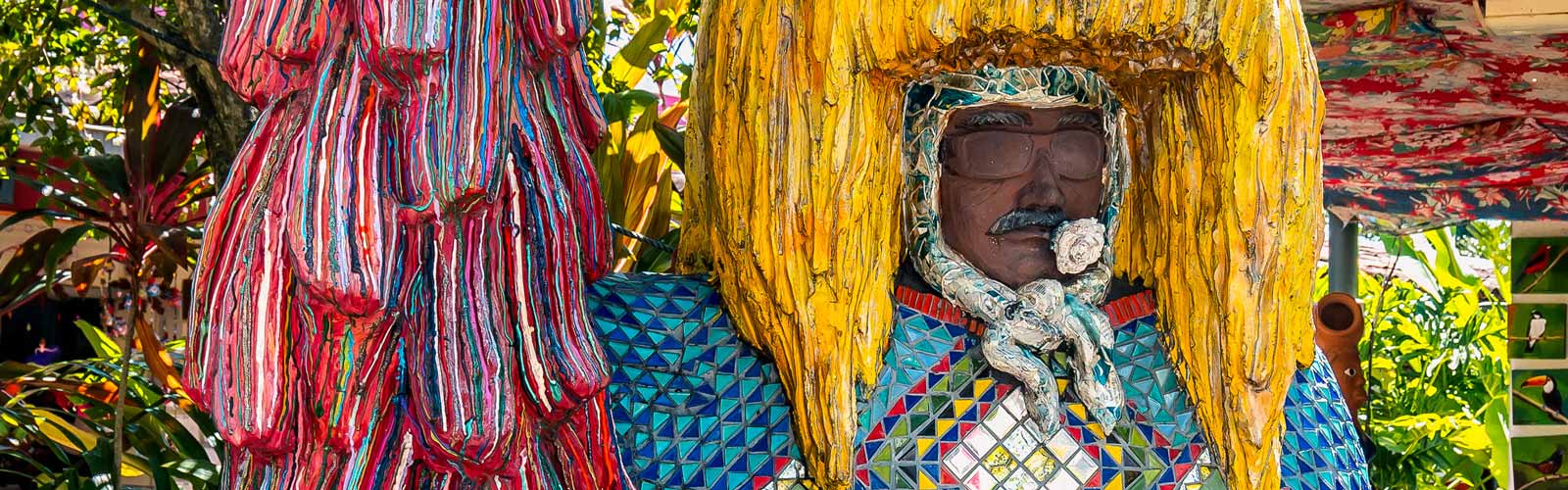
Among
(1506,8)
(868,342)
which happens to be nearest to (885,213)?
(868,342)

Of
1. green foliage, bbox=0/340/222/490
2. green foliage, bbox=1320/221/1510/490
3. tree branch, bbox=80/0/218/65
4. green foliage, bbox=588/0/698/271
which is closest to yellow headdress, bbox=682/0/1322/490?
tree branch, bbox=80/0/218/65

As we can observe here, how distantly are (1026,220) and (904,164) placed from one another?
16 cm

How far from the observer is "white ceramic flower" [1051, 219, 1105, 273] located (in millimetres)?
1815

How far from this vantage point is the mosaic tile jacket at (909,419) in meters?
1.75

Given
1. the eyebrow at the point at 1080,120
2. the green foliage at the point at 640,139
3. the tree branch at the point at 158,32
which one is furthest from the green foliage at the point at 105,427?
the eyebrow at the point at 1080,120

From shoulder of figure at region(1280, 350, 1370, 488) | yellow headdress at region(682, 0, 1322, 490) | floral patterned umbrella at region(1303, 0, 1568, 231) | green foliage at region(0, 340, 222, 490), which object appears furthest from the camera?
floral patterned umbrella at region(1303, 0, 1568, 231)

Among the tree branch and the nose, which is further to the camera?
the tree branch

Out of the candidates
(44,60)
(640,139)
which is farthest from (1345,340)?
(44,60)

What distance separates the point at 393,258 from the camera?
60.8 inches

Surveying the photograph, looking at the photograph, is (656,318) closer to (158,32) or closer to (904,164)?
(904,164)

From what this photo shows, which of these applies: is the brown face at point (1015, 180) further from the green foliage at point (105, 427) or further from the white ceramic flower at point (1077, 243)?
the green foliage at point (105, 427)

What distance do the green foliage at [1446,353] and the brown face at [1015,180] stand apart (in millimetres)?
4218

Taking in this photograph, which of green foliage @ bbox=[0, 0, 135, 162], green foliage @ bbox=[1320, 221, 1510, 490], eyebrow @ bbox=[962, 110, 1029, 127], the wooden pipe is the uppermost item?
green foliage @ bbox=[0, 0, 135, 162]

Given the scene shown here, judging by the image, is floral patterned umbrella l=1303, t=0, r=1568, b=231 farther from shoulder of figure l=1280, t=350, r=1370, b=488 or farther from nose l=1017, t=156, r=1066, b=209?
nose l=1017, t=156, r=1066, b=209
